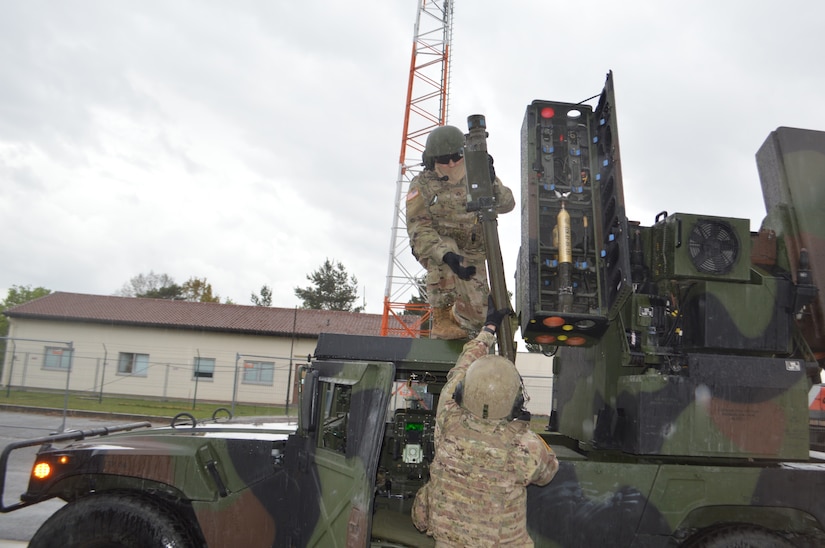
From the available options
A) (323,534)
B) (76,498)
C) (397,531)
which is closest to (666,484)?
(397,531)

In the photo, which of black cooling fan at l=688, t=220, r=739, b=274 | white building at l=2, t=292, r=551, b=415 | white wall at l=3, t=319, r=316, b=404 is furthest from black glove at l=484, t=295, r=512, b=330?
white building at l=2, t=292, r=551, b=415

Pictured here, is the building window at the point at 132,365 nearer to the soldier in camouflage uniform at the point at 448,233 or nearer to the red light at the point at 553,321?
the soldier in camouflage uniform at the point at 448,233

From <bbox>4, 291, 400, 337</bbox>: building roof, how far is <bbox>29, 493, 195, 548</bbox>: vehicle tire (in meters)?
25.7

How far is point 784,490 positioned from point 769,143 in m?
2.25

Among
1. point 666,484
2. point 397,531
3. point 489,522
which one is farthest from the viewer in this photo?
point 397,531

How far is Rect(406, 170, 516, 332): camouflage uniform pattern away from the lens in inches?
180

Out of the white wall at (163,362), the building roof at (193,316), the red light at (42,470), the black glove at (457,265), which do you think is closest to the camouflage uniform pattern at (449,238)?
the black glove at (457,265)

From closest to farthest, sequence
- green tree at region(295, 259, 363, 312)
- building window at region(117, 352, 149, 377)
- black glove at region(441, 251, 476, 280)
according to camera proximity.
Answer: black glove at region(441, 251, 476, 280) < building window at region(117, 352, 149, 377) < green tree at region(295, 259, 363, 312)

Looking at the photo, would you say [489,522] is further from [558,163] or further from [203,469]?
[558,163]

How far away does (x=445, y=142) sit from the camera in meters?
4.62

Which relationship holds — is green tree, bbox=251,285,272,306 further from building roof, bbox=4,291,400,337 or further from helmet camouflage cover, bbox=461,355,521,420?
helmet camouflage cover, bbox=461,355,521,420

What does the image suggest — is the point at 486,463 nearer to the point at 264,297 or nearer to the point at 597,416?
the point at 597,416

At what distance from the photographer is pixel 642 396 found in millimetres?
3643

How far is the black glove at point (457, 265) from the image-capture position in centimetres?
435
